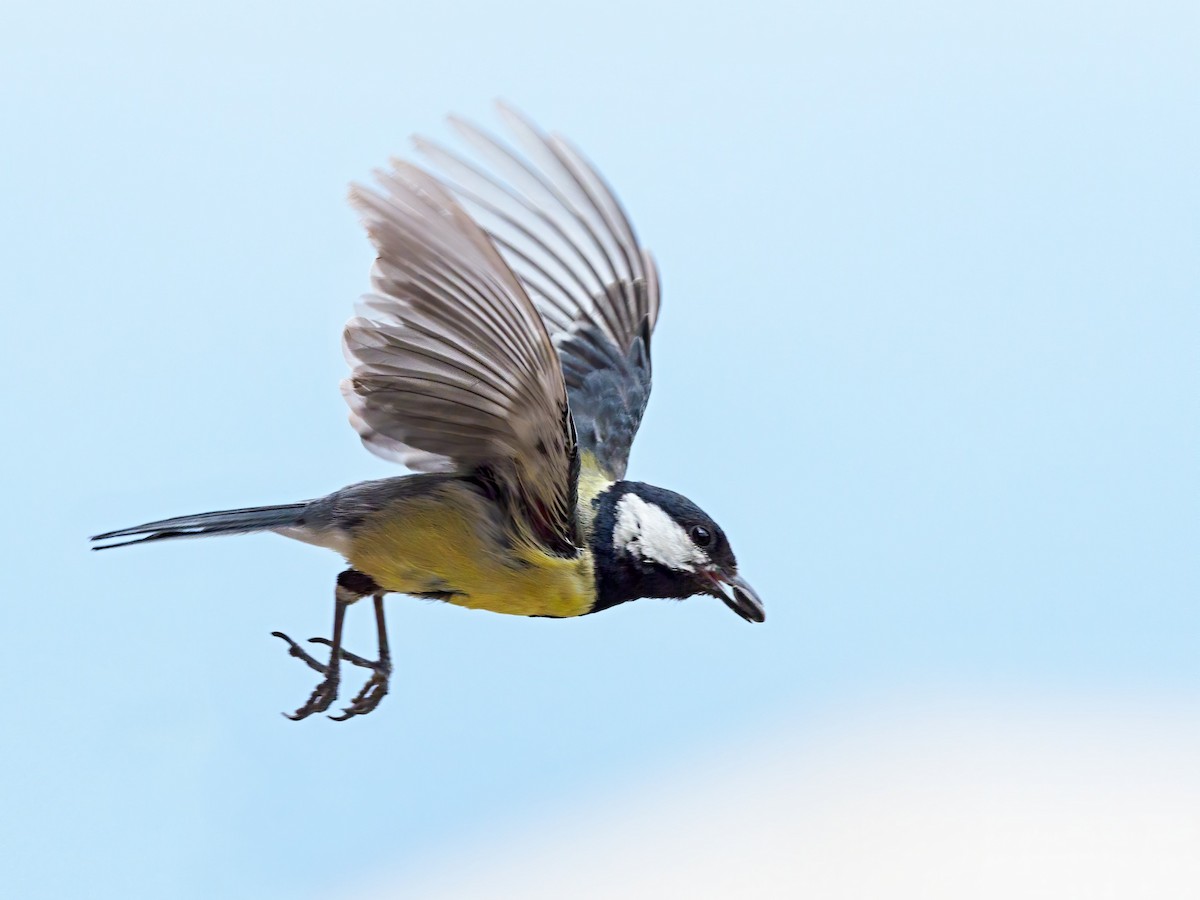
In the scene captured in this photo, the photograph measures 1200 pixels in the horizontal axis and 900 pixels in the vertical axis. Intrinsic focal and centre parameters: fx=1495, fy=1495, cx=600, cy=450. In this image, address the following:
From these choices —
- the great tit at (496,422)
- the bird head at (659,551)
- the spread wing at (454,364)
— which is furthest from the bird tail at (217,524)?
the bird head at (659,551)

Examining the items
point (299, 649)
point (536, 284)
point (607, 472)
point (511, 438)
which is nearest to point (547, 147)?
point (536, 284)

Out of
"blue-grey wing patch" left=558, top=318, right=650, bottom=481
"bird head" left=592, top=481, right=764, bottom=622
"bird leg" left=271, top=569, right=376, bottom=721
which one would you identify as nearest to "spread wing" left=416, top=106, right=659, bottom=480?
"blue-grey wing patch" left=558, top=318, right=650, bottom=481

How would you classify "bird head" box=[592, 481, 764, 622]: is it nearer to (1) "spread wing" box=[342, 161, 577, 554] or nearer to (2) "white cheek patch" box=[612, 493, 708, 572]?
(2) "white cheek patch" box=[612, 493, 708, 572]

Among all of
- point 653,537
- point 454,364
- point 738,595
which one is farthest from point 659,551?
point 454,364

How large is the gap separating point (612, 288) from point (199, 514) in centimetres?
106

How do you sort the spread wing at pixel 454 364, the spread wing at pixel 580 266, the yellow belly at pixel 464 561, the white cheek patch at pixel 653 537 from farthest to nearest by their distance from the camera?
the spread wing at pixel 580 266 → the white cheek patch at pixel 653 537 → the yellow belly at pixel 464 561 → the spread wing at pixel 454 364

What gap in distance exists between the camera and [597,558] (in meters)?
2.47

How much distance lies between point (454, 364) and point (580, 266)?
99 centimetres

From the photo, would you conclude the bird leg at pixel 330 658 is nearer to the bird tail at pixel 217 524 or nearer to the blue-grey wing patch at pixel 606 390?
the bird tail at pixel 217 524

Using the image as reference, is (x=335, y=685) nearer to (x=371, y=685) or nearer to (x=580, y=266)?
(x=371, y=685)

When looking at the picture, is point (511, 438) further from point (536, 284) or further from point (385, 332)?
point (536, 284)

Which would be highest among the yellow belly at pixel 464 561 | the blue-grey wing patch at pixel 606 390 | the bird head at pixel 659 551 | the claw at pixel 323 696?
the blue-grey wing patch at pixel 606 390

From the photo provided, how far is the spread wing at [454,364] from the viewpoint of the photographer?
2035 millimetres

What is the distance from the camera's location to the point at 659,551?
2537 millimetres
